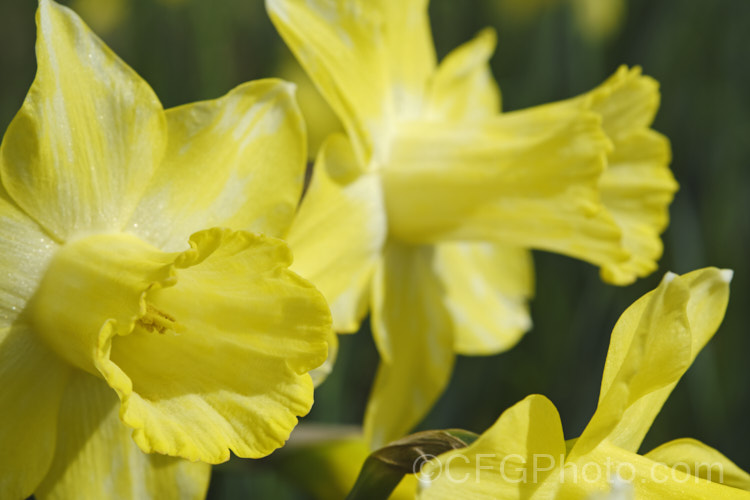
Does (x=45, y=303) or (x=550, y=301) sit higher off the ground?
(x=45, y=303)

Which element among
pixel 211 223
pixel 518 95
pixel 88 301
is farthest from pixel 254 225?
pixel 518 95

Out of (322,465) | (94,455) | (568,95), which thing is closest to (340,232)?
(322,465)

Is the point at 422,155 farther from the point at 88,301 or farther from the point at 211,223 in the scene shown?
the point at 88,301

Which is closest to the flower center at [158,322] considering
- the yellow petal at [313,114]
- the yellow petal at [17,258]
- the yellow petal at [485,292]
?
the yellow petal at [17,258]

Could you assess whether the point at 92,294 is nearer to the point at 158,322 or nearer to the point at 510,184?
the point at 158,322

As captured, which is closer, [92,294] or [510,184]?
[92,294]

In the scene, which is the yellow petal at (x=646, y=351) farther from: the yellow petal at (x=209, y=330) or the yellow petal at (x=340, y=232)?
the yellow petal at (x=340, y=232)
